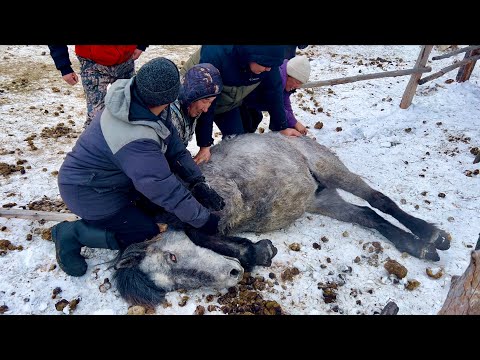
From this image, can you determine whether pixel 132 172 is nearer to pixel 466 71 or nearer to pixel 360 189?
pixel 360 189

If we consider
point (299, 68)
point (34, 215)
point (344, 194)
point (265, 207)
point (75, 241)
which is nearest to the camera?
point (75, 241)

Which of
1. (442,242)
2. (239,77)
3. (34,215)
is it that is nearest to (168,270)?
(34,215)

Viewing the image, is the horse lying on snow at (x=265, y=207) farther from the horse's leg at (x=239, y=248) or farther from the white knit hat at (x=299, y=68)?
the white knit hat at (x=299, y=68)

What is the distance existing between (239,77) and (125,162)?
1717 mm

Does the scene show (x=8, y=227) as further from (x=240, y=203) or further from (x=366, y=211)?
(x=366, y=211)

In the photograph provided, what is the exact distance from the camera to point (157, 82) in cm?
267

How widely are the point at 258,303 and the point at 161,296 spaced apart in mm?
871

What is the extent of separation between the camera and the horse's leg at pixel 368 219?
148 inches

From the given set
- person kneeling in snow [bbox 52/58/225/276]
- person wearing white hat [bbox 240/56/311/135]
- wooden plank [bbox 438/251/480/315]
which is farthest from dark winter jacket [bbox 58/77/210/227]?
wooden plank [bbox 438/251/480/315]

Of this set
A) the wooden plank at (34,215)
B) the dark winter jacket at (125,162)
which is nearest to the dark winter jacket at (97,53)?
the dark winter jacket at (125,162)

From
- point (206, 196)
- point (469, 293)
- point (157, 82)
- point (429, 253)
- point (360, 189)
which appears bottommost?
point (429, 253)

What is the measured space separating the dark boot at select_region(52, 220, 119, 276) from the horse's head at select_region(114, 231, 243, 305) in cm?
26

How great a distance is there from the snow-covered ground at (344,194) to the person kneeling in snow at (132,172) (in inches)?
18.2
